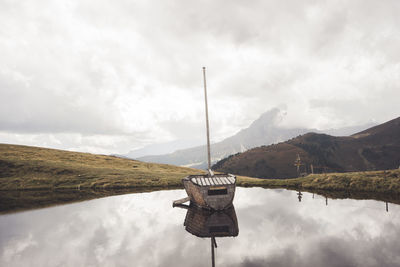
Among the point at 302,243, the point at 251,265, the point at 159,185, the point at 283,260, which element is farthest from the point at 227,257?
the point at 159,185

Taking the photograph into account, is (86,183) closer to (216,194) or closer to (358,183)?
(216,194)

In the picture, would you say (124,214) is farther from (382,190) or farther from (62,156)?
(62,156)

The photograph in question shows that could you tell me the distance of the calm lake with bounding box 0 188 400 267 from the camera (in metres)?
15.0

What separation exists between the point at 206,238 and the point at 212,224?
321cm

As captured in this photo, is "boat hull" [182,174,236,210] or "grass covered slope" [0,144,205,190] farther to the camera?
"grass covered slope" [0,144,205,190]

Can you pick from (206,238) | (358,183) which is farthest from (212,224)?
(358,183)

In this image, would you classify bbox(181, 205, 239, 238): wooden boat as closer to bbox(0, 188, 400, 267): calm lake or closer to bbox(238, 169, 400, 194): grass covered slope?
bbox(0, 188, 400, 267): calm lake

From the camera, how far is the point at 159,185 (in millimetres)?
58094

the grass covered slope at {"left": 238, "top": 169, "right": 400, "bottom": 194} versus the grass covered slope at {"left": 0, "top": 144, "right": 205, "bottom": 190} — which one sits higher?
the grass covered slope at {"left": 0, "top": 144, "right": 205, "bottom": 190}

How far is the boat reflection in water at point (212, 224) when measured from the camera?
19328 millimetres

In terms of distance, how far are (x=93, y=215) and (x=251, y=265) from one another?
911 inches

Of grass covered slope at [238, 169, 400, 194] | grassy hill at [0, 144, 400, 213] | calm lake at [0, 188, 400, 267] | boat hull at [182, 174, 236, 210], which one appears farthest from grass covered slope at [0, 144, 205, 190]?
boat hull at [182, 174, 236, 210]

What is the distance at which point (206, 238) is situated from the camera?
61.3ft

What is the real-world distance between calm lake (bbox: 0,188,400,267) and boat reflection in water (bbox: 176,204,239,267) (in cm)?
16
